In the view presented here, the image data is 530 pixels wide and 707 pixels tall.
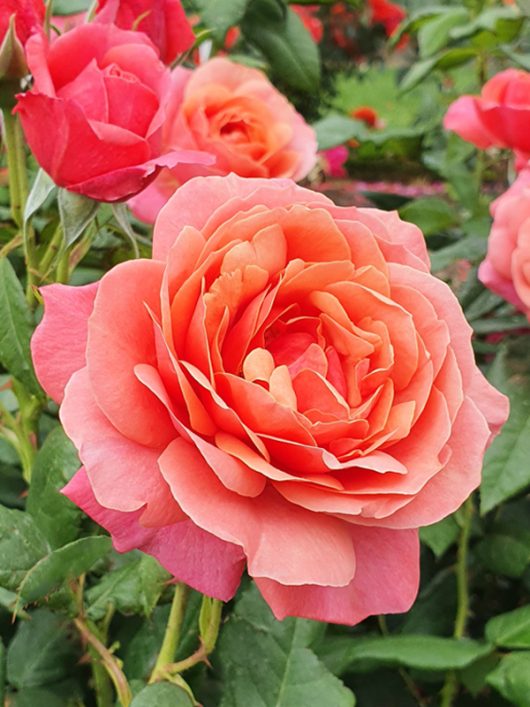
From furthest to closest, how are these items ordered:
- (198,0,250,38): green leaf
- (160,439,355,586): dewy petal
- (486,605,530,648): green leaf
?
(198,0,250,38): green leaf, (486,605,530,648): green leaf, (160,439,355,586): dewy petal

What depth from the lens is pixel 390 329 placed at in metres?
0.38

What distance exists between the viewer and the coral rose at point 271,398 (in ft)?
1.13

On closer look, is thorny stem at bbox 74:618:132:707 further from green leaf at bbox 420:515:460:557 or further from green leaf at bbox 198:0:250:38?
green leaf at bbox 198:0:250:38

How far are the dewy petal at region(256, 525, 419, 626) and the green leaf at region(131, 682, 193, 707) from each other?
95 mm

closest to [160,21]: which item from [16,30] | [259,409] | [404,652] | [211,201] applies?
[16,30]

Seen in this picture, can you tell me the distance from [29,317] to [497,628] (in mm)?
372

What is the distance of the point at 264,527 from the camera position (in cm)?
35

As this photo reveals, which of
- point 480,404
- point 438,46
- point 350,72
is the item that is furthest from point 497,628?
point 350,72

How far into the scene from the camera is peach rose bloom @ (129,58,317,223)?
2.11ft

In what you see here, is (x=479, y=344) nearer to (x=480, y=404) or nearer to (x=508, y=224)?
(x=508, y=224)

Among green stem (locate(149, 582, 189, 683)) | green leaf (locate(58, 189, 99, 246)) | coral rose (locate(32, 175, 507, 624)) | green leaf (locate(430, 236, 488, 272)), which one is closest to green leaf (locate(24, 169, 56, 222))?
green leaf (locate(58, 189, 99, 246))

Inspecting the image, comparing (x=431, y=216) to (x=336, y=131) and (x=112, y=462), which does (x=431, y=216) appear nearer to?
(x=336, y=131)

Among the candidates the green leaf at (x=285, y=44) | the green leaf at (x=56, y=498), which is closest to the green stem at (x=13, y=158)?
the green leaf at (x=56, y=498)

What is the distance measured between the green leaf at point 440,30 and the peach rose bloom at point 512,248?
1.51 ft
